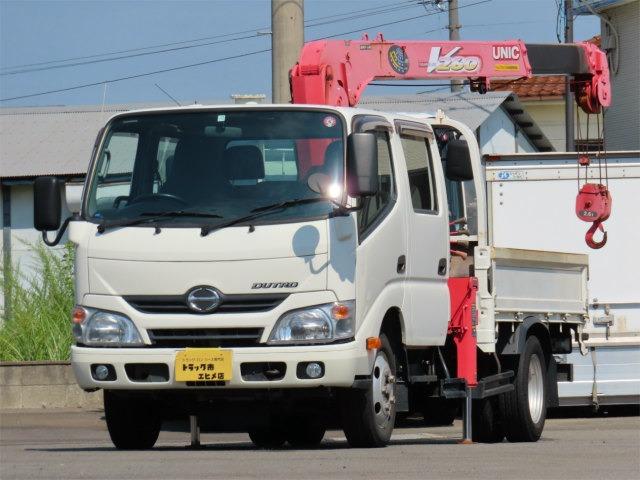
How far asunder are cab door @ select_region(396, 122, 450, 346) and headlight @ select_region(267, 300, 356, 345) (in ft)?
3.65

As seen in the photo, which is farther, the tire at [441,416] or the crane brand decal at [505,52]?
the crane brand decal at [505,52]

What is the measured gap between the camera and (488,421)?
13516 mm

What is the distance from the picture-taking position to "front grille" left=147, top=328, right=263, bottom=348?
10.6m

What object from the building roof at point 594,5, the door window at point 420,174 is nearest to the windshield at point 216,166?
the door window at point 420,174

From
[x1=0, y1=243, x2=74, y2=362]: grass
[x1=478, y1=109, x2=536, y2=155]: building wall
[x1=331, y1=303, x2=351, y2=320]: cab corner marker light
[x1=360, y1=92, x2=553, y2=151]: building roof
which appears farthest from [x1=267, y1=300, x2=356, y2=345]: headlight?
[x1=478, y1=109, x2=536, y2=155]: building wall

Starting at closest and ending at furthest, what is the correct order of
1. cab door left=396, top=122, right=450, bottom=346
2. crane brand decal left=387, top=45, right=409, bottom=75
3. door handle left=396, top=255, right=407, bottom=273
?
door handle left=396, top=255, right=407, bottom=273
cab door left=396, top=122, right=450, bottom=346
crane brand decal left=387, top=45, right=409, bottom=75

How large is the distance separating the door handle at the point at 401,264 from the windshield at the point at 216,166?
0.97m

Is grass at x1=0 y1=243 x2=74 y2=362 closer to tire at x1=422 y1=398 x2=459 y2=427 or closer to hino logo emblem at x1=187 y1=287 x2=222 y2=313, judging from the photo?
tire at x1=422 y1=398 x2=459 y2=427

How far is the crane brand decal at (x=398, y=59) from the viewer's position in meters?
15.1

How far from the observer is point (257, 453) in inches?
440

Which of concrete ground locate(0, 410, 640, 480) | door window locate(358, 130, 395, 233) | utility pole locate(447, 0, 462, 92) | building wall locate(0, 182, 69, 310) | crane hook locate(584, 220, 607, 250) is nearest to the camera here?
concrete ground locate(0, 410, 640, 480)

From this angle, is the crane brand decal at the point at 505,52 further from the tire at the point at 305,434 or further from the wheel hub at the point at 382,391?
the wheel hub at the point at 382,391

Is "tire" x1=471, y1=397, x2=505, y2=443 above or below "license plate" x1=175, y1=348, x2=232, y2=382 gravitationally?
below

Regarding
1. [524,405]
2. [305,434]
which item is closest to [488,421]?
[524,405]
